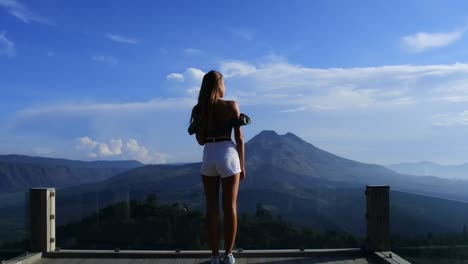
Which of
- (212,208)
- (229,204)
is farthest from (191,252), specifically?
(229,204)

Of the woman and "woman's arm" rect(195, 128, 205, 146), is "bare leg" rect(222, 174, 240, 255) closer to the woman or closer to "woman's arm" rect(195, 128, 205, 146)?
the woman

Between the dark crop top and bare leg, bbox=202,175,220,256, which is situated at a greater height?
the dark crop top

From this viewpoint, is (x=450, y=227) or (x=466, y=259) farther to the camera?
(x=450, y=227)

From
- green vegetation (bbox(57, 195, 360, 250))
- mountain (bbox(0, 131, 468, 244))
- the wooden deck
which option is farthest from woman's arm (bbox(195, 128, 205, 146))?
mountain (bbox(0, 131, 468, 244))

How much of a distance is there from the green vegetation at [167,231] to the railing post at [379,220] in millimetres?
229

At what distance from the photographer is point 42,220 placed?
18.3ft

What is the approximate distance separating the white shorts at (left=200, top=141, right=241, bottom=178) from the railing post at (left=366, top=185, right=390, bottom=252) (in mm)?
1907

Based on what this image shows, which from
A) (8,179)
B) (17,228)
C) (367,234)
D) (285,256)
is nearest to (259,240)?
(285,256)

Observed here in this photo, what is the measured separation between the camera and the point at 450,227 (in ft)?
Result: 16.7

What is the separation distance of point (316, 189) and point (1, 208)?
3.60 m

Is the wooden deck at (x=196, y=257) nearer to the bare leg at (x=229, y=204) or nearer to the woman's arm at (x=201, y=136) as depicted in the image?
the bare leg at (x=229, y=204)

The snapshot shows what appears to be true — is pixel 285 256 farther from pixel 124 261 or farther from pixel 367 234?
pixel 124 261

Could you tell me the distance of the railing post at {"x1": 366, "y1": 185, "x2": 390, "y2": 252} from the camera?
17.8ft

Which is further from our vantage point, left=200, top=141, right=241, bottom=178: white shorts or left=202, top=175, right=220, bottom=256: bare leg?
left=202, top=175, right=220, bottom=256: bare leg
